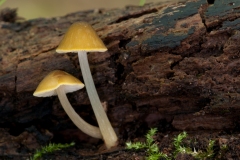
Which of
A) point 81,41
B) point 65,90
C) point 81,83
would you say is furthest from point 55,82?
point 81,41

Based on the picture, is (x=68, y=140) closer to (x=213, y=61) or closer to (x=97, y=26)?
(x=97, y=26)

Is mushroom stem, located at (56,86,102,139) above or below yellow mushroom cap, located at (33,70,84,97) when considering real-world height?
below

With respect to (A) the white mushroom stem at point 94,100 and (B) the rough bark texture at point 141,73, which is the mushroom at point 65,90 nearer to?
(A) the white mushroom stem at point 94,100

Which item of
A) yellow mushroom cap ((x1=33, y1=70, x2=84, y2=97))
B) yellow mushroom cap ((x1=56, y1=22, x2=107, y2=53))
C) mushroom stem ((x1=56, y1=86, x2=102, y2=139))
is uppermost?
yellow mushroom cap ((x1=56, y1=22, x2=107, y2=53))

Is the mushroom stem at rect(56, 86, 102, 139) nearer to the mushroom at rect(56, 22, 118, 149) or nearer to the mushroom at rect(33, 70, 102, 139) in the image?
the mushroom at rect(33, 70, 102, 139)

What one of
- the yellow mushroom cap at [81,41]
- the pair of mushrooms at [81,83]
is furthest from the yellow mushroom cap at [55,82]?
the yellow mushroom cap at [81,41]

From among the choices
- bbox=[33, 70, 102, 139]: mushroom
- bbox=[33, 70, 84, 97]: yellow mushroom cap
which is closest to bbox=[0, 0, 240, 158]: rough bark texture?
bbox=[33, 70, 102, 139]: mushroom

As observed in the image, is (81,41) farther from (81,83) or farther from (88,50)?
(81,83)

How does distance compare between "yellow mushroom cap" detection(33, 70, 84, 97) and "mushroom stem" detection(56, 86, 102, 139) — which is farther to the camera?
"mushroom stem" detection(56, 86, 102, 139)
